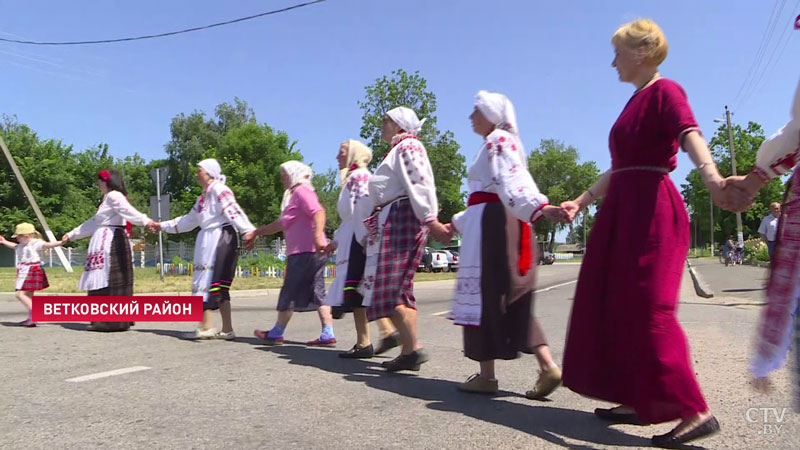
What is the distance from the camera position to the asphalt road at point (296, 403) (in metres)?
2.74

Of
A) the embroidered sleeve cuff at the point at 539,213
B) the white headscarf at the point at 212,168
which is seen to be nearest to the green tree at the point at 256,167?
the white headscarf at the point at 212,168

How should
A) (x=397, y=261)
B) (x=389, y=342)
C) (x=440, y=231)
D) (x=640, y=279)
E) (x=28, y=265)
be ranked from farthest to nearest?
(x=28, y=265)
(x=389, y=342)
(x=397, y=261)
(x=440, y=231)
(x=640, y=279)

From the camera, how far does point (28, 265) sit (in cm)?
739

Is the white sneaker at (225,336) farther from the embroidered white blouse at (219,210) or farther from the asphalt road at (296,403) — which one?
the embroidered white blouse at (219,210)

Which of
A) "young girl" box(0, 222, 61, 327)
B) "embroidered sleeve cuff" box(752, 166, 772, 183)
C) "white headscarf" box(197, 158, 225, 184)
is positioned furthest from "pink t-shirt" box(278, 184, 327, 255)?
"embroidered sleeve cuff" box(752, 166, 772, 183)

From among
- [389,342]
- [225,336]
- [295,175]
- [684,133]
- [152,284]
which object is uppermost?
[295,175]

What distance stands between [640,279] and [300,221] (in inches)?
149

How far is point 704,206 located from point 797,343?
7147cm

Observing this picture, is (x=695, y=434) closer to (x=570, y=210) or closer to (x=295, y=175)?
(x=570, y=210)

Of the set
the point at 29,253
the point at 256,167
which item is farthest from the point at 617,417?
the point at 256,167

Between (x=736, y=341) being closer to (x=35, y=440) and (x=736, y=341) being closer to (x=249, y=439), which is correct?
(x=249, y=439)

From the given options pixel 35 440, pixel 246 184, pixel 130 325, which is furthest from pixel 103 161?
pixel 35 440

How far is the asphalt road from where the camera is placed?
2744 millimetres

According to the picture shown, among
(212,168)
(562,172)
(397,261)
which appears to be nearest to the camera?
(397,261)
